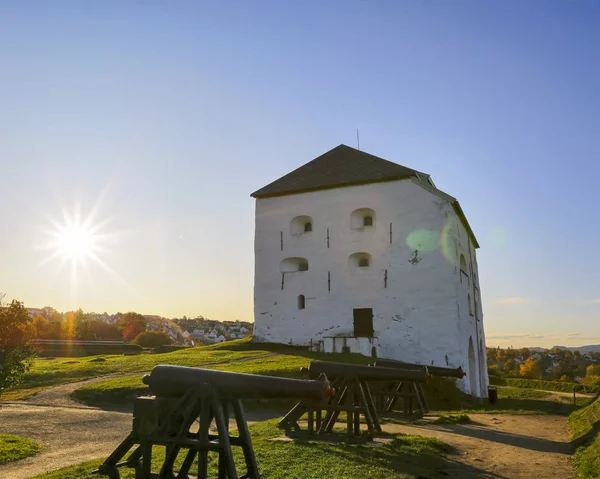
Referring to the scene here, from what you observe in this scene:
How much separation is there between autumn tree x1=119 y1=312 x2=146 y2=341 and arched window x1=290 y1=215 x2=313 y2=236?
97.7 feet

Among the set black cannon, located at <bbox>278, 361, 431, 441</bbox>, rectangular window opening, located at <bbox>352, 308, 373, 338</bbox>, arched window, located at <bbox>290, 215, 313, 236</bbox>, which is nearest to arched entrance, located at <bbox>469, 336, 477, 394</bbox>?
rectangular window opening, located at <bbox>352, 308, 373, 338</bbox>

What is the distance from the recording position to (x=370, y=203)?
23156mm

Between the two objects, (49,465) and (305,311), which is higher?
(305,311)

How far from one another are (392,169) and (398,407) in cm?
1217

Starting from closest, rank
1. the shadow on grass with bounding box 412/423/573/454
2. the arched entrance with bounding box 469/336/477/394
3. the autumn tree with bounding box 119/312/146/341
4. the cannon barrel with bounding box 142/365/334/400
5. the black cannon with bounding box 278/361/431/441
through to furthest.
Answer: the cannon barrel with bounding box 142/365/334/400
the black cannon with bounding box 278/361/431/441
the shadow on grass with bounding box 412/423/573/454
the arched entrance with bounding box 469/336/477/394
the autumn tree with bounding box 119/312/146/341

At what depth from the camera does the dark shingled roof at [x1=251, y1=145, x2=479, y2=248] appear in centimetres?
2303

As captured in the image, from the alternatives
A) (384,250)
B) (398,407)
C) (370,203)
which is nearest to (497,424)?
(398,407)

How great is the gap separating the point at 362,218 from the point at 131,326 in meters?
36.7

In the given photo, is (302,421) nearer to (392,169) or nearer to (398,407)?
(398,407)

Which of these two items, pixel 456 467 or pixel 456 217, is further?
pixel 456 217

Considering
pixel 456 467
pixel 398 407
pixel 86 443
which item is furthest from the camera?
pixel 398 407

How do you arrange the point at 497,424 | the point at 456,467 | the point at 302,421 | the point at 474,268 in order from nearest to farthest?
the point at 456,467
the point at 302,421
the point at 497,424
the point at 474,268

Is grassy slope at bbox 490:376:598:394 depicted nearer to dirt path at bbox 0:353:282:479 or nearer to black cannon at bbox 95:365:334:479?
dirt path at bbox 0:353:282:479

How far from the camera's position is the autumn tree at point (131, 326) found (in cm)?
5016
